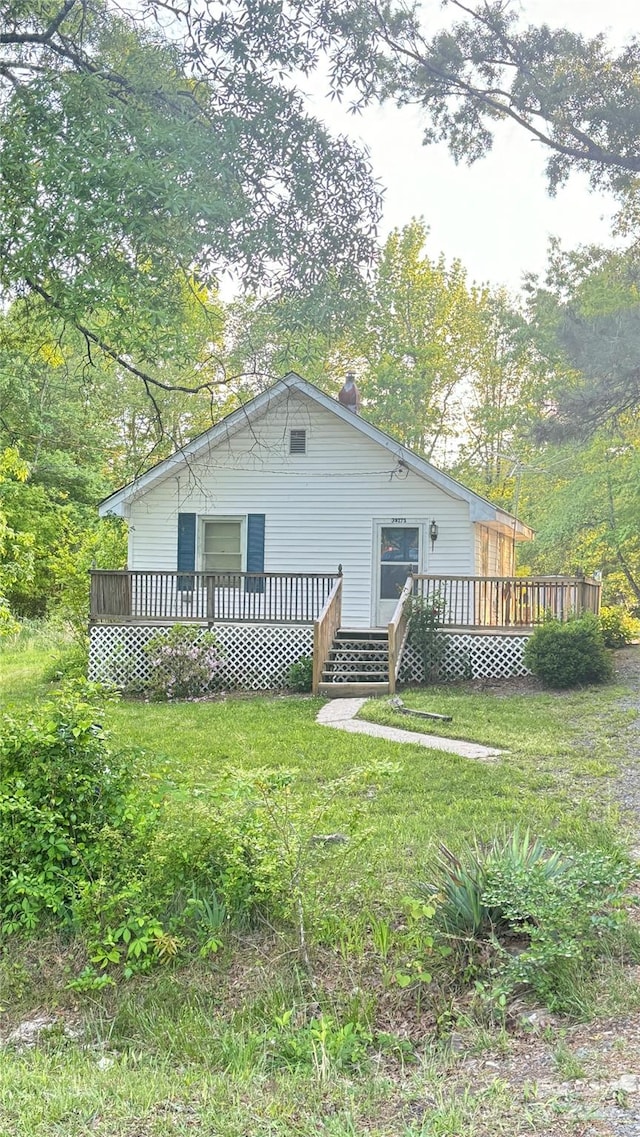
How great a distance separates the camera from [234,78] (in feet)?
17.2

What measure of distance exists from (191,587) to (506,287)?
245 inches

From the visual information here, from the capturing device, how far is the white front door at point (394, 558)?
11.6 meters

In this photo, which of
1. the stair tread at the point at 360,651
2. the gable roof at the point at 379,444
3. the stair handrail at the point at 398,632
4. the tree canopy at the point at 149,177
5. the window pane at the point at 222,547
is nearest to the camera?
the tree canopy at the point at 149,177

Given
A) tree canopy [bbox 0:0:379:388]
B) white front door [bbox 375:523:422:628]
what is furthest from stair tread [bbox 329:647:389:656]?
tree canopy [bbox 0:0:379:388]

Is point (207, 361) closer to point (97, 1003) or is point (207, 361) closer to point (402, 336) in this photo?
point (402, 336)

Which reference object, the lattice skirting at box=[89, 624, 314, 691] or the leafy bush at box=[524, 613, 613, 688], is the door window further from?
the leafy bush at box=[524, 613, 613, 688]

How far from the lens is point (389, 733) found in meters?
6.99

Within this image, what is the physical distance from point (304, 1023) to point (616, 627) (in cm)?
1104

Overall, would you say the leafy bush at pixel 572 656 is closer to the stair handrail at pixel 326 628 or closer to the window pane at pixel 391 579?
the stair handrail at pixel 326 628

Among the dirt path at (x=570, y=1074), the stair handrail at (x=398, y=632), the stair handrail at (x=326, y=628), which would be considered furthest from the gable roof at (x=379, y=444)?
the dirt path at (x=570, y=1074)

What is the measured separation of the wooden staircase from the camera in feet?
31.4

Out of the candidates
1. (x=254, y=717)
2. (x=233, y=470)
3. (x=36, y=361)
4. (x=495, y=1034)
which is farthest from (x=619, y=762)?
(x=233, y=470)

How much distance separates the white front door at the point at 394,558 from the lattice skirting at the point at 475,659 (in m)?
1.32

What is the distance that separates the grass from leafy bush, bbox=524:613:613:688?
365 cm
